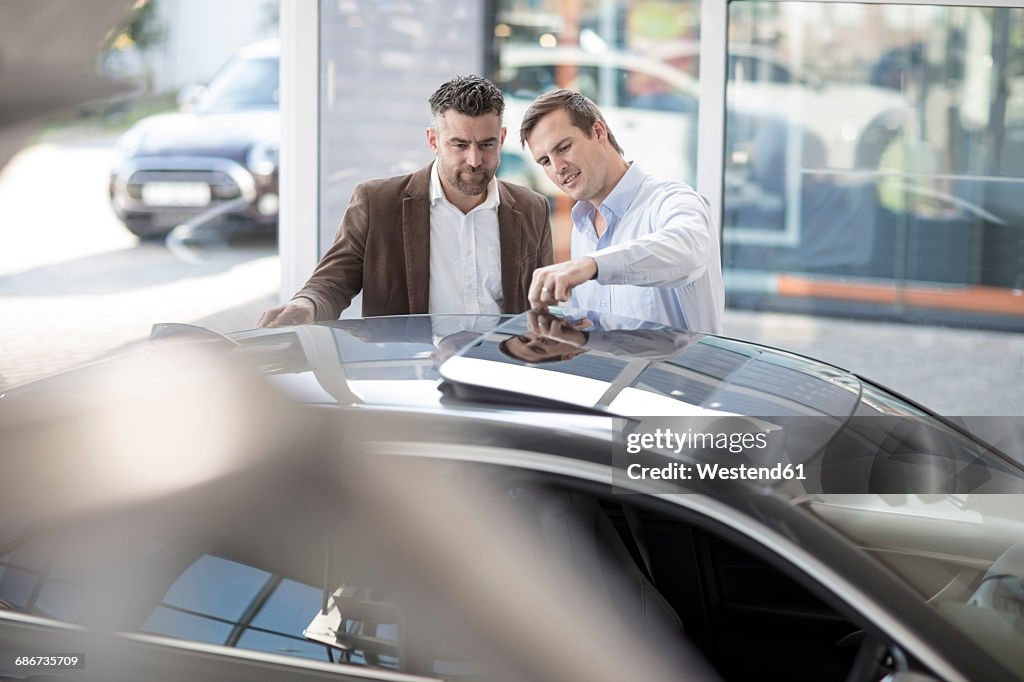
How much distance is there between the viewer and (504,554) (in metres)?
1.74

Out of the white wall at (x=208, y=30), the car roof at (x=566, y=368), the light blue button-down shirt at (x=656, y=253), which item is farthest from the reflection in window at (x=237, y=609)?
the white wall at (x=208, y=30)

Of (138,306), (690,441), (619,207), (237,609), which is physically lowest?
(138,306)

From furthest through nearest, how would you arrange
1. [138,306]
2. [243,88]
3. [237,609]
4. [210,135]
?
[210,135] < [243,88] < [138,306] < [237,609]

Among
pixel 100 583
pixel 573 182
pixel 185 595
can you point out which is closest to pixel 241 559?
pixel 185 595

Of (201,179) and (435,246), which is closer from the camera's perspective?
(435,246)

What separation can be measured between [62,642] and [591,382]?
86cm

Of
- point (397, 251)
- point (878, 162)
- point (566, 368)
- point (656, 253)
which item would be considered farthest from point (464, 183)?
point (878, 162)

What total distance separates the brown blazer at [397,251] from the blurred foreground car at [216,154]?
5.93 meters

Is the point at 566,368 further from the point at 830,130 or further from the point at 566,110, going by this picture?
the point at 830,130

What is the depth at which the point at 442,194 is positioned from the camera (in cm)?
337

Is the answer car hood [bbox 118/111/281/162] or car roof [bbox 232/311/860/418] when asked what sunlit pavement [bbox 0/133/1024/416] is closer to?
car hood [bbox 118/111/281/162]

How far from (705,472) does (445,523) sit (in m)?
0.38

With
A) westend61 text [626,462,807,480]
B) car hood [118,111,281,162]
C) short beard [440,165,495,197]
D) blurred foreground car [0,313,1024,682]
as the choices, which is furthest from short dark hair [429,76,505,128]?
car hood [118,111,281,162]

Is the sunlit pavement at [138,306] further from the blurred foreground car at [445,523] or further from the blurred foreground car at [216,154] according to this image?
the blurred foreground car at [445,523]
